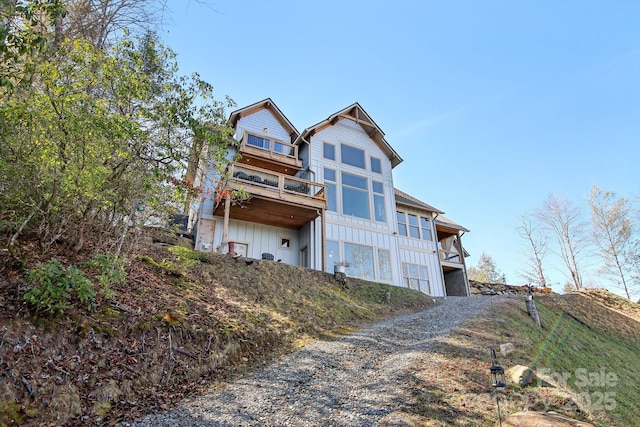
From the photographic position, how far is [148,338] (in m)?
5.06

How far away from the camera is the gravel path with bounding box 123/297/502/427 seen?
151 inches

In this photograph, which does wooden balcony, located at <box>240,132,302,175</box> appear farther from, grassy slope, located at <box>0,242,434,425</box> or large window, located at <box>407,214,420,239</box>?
large window, located at <box>407,214,420,239</box>

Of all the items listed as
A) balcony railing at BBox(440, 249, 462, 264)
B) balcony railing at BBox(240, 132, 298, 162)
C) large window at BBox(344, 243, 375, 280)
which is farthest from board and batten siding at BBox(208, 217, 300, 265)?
balcony railing at BBox(440, 249, 462, 264)

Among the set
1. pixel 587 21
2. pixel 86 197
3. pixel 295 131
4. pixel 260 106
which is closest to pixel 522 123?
pixel 587 21

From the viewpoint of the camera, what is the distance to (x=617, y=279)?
2081 centimetres

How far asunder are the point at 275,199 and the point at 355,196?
5096mm

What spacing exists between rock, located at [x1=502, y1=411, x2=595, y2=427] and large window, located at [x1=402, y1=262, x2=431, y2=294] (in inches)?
494

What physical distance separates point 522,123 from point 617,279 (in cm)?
1341

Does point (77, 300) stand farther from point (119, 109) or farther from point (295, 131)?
point (295, 131)

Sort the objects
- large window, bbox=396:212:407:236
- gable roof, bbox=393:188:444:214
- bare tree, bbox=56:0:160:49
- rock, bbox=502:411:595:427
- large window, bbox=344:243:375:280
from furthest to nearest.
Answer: gable roof, bbox=393:188:444:214 < large window, bbox=396:212:407:236 < large window, bbox=344:243:375:280 < bare tree, bbox=56:0:160:49 < rock, bbox=502:411:595:427

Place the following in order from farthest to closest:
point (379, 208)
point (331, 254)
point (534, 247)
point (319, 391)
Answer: point (534, 247) → point (379, 208) → point (331, 254) → point (319, 391)

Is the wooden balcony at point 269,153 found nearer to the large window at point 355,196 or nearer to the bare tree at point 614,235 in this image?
the large window at point 355,196

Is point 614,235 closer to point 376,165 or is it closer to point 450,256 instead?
point 450,256

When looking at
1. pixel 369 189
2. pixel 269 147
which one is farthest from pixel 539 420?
pixel 269 147
